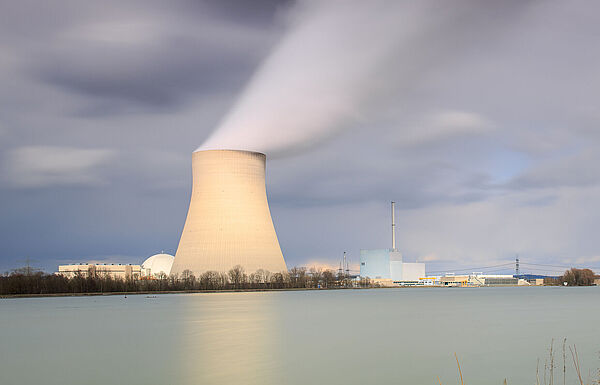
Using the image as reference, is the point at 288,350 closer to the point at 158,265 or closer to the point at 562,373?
the point at 562,373

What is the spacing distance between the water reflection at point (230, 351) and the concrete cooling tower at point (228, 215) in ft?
38.7

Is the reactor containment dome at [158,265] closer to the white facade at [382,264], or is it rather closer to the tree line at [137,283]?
the tree line at [137,283]

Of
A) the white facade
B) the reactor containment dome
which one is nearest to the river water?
the reactor containment dome

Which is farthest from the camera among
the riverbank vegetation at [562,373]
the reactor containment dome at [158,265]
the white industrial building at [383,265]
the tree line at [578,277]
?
the tree line at [578,277]

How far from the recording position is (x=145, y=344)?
514 inches

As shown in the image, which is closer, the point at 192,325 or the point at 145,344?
the point at 145,344

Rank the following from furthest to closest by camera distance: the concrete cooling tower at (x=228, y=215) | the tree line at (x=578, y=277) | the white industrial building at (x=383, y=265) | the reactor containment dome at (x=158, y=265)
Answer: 1. the tree line at (x=578, y=277)
2. the white industrial building at (x=383, y=265)
3. the reactor containment dome at (x=158, y=265)
4. the concrete cooling tower at (x=228, y=215)

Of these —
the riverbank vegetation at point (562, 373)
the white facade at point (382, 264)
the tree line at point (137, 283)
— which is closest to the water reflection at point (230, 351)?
the riverbank vegetation at point (562, 373)

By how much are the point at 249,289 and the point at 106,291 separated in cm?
882

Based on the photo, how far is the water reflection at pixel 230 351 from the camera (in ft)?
29.8

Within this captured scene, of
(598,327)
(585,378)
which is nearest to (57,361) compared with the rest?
(585,378)

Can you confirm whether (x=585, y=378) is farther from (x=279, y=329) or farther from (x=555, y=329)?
(x=279, y=329)

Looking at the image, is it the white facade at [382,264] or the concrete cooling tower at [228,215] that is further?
the white facade at [382,264]

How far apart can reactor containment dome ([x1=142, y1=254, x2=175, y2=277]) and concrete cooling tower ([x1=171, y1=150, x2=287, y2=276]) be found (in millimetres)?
26275
